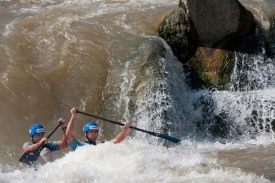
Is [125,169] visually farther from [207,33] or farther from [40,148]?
Answer: [207,33]

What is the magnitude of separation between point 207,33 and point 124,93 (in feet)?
7.22

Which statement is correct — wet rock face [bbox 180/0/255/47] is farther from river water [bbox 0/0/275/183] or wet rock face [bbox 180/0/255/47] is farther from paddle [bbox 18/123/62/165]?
paddle [bbox 18/123/62/165]

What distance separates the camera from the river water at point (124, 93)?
8.83 meters

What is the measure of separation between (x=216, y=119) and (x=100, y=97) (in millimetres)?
2072

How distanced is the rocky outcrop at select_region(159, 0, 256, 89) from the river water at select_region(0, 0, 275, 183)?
28 cm

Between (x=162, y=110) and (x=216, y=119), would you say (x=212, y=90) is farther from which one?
(x=162, y=110)

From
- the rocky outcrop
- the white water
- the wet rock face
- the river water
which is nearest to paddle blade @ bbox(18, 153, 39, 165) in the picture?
the white water

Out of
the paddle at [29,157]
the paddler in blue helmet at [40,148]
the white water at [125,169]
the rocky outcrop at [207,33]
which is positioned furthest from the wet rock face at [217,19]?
the paddle at [29,157]

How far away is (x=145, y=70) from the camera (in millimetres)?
10312

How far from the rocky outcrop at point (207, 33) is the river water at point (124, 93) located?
0.28 metres

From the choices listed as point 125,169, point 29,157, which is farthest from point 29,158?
point 125,169

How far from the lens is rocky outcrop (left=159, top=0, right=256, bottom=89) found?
437 inches

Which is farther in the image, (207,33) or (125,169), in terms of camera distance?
(207,33)

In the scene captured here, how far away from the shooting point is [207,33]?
1131cm
